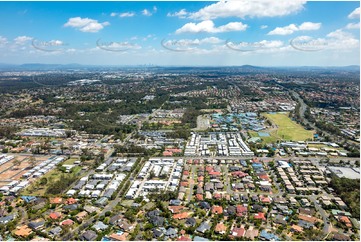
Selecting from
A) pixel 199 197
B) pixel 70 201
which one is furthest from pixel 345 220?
pixel 70 201

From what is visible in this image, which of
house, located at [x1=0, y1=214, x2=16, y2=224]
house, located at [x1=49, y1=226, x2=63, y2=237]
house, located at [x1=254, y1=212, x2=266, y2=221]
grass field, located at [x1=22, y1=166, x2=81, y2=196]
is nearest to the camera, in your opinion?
house, located at [x1=49, y1=226, x2=63, y2=237]

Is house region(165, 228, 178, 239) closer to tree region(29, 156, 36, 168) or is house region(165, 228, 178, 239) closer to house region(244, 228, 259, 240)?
house region(244, 228, 259, 240)

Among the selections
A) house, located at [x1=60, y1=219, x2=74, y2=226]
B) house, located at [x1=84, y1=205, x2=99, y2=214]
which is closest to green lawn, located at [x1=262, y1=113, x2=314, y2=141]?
house, located at [x1=84, y1=205, x2=99, y2=214]

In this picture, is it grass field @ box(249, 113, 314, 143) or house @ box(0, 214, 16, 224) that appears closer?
house @ box(0, 214, 16, 224)

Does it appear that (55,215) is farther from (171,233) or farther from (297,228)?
(297,228)

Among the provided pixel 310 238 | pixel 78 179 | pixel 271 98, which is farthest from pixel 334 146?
pixel 271 98
